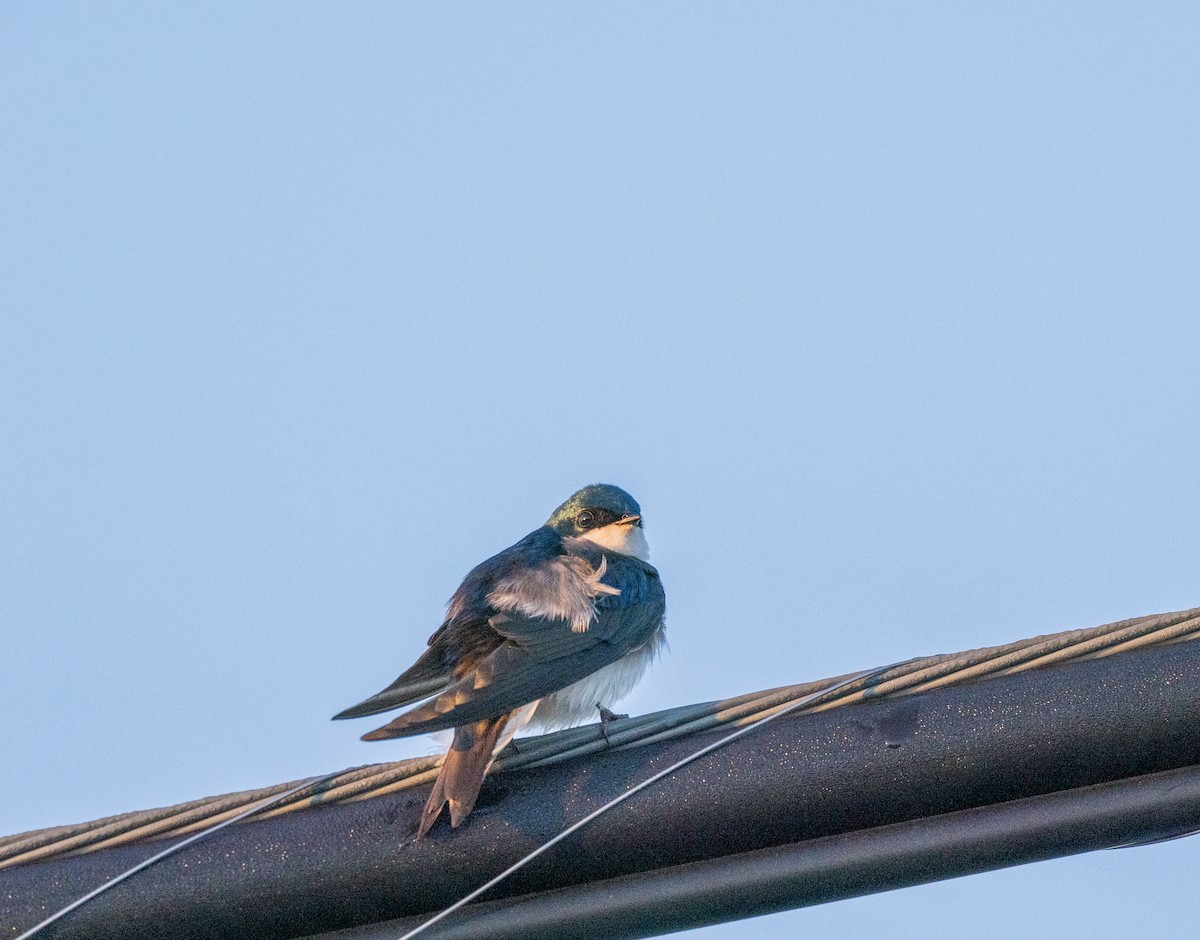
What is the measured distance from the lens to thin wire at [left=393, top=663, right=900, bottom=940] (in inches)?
95.4

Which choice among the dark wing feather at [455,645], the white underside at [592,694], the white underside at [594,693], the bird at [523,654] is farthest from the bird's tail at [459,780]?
the white underside at [592,694]

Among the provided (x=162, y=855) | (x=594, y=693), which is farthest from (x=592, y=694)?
(x=162, y=855)

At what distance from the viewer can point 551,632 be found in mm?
3457

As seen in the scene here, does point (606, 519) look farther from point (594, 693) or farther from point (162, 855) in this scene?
point (162, 855)

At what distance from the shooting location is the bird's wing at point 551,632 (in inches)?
117

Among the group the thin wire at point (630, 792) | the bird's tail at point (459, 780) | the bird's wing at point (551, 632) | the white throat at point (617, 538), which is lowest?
the thin wire at point (630, 792)

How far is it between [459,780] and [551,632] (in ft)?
3.14

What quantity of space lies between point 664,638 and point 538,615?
858 mm

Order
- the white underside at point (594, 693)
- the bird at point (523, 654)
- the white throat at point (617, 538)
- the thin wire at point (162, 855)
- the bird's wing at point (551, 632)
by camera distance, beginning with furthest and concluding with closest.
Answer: the white throat at point (617, 538)
the white underside at point (594, 693)
the bird's wing at point (551, 632)
the bird at point (523, 654)
the thin wire at point (162, 855)

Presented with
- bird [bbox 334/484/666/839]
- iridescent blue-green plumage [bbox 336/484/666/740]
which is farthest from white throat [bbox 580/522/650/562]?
iridescent blue-green plumage [bbox 336/484/666/740]

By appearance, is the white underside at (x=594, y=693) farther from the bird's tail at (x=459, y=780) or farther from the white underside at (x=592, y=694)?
the bird's tail at (x=459, y=780)

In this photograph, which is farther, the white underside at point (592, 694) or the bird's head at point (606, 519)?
the bird's head at point (606, 519)

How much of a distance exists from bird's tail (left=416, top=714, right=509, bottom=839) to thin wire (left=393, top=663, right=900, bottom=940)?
4.9 inches

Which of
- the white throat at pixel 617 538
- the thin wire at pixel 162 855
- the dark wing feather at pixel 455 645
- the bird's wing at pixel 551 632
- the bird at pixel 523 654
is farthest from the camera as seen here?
the white throat at pixel 617 538
